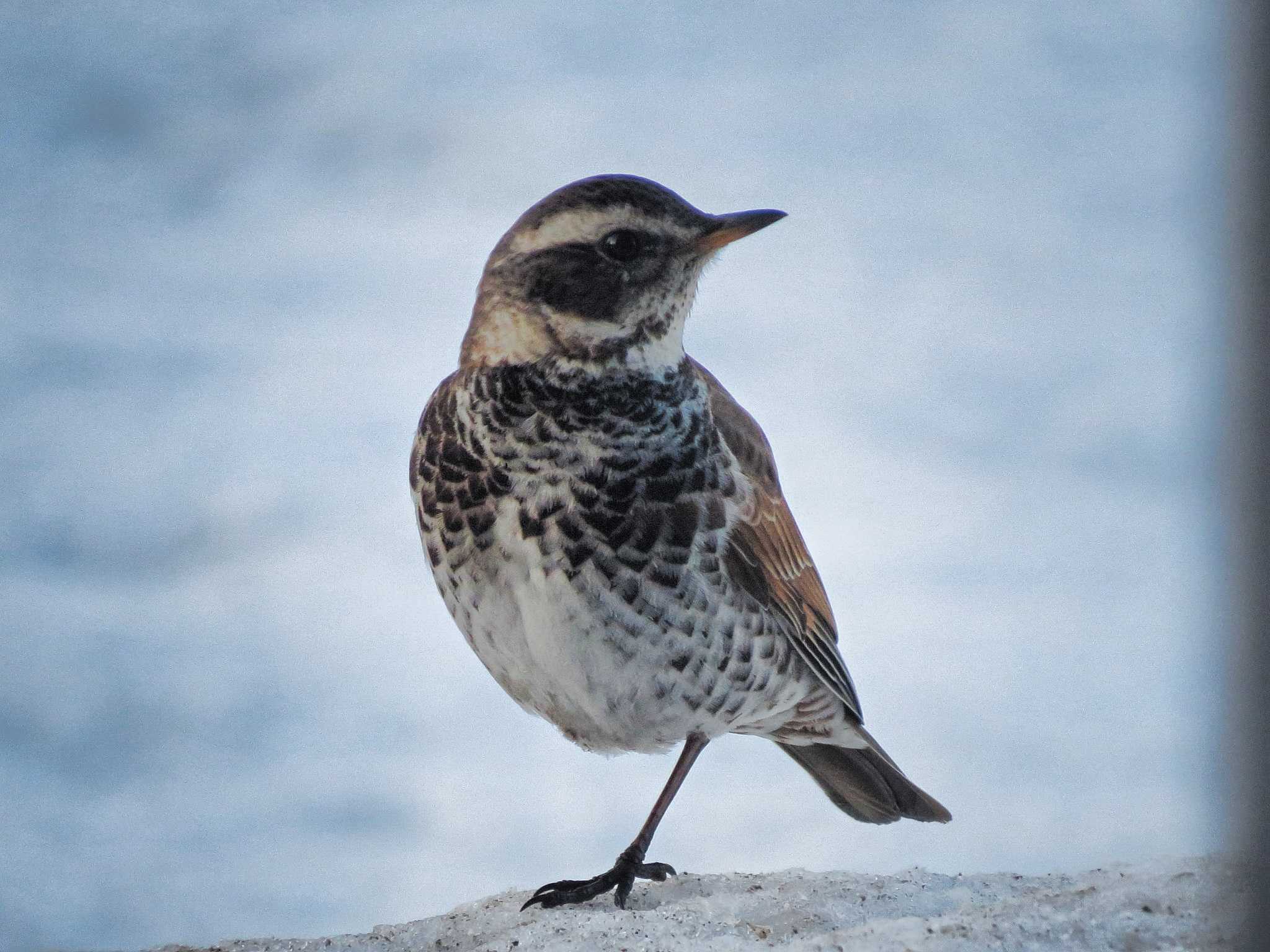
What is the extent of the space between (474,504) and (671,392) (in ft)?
1.74

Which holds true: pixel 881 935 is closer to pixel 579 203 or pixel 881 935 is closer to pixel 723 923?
pixel 723 923

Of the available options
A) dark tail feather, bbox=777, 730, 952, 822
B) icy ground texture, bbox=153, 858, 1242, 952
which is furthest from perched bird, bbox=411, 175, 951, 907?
dark tail feather, bbox=777, 730, 952, 822

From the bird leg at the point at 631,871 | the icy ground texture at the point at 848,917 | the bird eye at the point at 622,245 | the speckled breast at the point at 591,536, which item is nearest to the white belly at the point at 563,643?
the speckled breast at the point at 591,536

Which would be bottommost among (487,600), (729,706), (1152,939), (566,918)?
(1152,939)

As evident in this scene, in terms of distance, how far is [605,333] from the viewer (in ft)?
9.58

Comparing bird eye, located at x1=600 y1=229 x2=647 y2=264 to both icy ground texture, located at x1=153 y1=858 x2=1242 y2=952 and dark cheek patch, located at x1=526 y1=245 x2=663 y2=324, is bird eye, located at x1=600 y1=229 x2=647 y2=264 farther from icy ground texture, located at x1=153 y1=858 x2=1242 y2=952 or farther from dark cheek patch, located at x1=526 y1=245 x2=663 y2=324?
icy ground texture, located at x1=153 y1=858 x2=1242 y2=952

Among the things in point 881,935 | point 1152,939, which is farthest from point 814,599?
point 1152,939

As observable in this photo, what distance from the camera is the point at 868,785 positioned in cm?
387

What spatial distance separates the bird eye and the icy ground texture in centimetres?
152

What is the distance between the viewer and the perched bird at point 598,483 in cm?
285

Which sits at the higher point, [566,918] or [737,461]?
[737,461]

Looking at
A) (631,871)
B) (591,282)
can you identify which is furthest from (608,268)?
(631,871)

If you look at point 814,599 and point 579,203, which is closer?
point 579,203

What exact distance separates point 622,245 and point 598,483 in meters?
0.55
